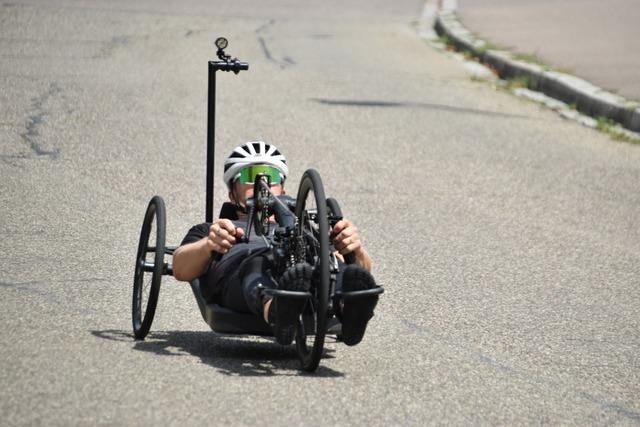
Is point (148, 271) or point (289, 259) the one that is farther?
point (148, 271)

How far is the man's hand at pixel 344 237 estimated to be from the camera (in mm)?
5602

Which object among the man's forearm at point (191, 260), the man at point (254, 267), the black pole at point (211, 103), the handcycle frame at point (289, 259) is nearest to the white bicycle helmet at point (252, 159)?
the man at point (254, 267)

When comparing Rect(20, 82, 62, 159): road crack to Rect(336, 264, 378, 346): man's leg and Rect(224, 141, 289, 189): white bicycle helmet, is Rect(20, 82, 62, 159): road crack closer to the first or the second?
Rect(224, 141, 289, 189): white bicycle helmet

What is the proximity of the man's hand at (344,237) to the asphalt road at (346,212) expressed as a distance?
0.53 meters

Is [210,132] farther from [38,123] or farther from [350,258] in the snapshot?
[38,123]

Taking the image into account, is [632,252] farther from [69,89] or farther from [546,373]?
[69,89]

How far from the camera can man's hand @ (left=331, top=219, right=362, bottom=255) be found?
5.60 m

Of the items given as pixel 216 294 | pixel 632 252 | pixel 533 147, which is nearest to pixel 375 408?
pixel 216 294

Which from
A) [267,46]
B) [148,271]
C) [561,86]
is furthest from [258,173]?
[267,46]

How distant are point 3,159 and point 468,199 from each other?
3676 mm

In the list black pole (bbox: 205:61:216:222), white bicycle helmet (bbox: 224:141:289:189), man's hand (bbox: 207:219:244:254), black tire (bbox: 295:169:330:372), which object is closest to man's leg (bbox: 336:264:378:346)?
black tire (bbox: 295:169:330:372)

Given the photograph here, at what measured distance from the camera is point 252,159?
6234 millimetres

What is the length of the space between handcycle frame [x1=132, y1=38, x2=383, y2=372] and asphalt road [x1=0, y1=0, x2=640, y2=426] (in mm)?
173

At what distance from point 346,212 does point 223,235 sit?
12.7 feet
